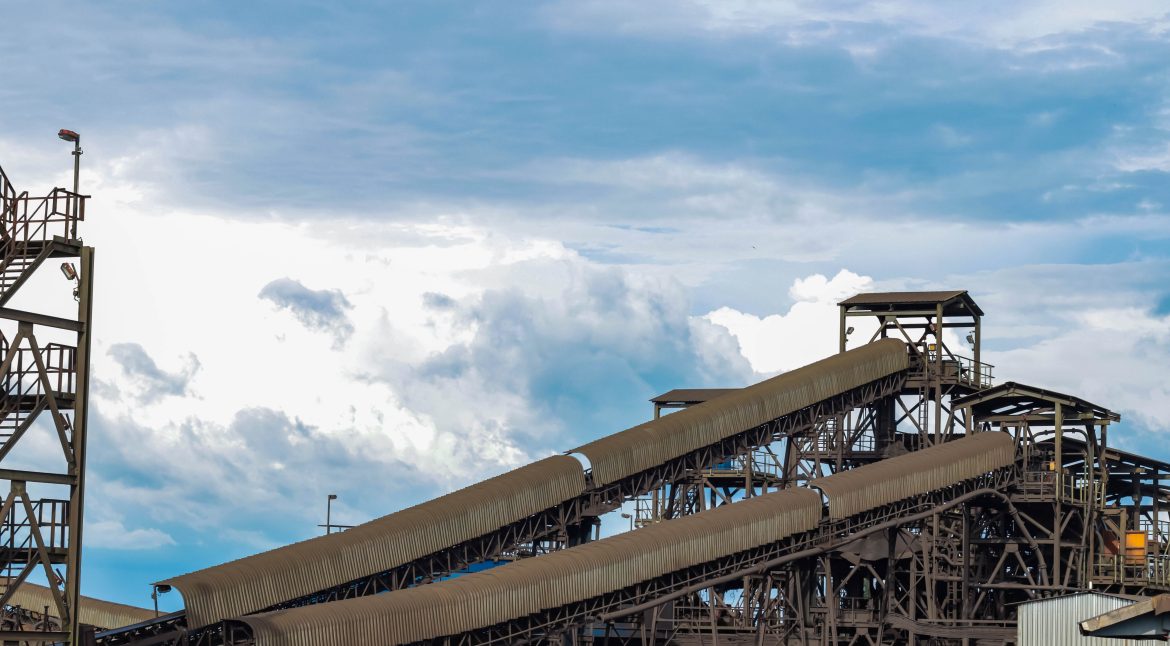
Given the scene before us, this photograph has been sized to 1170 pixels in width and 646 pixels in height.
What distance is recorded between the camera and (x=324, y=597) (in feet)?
190

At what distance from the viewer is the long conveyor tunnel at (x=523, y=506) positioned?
53.6m

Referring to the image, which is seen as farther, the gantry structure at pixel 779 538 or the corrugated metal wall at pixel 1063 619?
the gantry structure at pixel 779 538

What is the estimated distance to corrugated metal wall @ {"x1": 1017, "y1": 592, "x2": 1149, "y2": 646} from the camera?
43281 millimetres

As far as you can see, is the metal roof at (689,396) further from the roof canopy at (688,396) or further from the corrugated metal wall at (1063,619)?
the corrugated metal wall at (1063,619)

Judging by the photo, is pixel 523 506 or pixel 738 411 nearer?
pixel 523 506

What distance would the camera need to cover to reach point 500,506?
6212 cm

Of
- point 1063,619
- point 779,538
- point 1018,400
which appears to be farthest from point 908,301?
point 1063,619

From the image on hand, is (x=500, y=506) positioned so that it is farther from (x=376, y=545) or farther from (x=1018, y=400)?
(x=1018, y=400)

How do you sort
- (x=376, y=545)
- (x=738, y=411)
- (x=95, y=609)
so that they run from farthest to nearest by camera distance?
1. (x=95, y=609)
2. (x=738, y=411)
3. (x=376, y=545)

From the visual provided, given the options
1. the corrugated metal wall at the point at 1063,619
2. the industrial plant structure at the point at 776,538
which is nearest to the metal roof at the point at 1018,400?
the industrial plant structure at the point at 776,538

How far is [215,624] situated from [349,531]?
9207 mm

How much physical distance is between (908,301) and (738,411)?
11.9 m

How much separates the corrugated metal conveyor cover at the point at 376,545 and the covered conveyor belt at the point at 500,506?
40 mm

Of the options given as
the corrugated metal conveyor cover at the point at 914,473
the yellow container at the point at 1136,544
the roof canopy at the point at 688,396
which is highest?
the roof canopy at the point at 688,396
